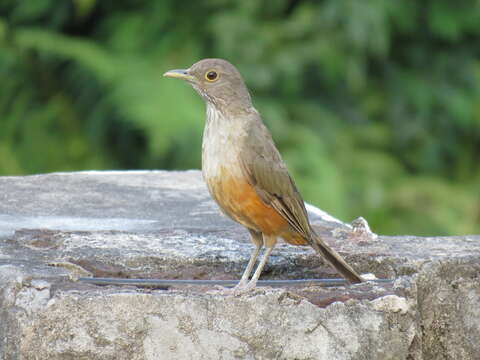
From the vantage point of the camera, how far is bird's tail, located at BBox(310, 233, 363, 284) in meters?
4.13

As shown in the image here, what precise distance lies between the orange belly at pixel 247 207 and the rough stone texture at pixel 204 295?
306 mm

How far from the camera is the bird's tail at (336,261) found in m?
4.13

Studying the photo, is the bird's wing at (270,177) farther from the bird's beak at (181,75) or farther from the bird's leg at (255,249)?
the bird's beak at (181,75)

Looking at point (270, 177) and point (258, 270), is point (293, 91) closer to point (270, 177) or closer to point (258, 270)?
point (270, 177)

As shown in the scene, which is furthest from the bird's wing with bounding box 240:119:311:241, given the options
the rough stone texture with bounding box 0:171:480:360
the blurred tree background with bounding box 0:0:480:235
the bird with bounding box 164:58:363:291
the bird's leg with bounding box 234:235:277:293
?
the blurred tree background with bounding box 0:0:480:235

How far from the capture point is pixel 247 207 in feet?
13.5

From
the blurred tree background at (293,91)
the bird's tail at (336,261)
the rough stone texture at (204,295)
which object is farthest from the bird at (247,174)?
the blurred tree background at (293,91)

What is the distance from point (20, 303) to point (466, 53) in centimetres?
683

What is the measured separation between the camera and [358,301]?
3.73 meters

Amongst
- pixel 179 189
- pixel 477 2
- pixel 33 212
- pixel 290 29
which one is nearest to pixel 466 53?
pixel 477 2

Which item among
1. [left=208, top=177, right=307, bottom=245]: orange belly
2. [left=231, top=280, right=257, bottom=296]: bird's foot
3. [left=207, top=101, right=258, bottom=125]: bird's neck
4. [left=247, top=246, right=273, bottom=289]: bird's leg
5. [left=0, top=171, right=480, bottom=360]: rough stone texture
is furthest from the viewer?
[left=207, top=101, right=258, bottom=125]: bird's neck

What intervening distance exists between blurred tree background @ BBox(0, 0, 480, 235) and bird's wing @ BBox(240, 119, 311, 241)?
3996 mm

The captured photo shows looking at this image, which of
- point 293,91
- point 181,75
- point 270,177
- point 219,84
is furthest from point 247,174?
point 293,91

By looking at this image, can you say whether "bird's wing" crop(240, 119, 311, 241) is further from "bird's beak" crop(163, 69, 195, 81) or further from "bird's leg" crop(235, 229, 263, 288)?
"bird's beak" crop(163, 69, 195, 81)
